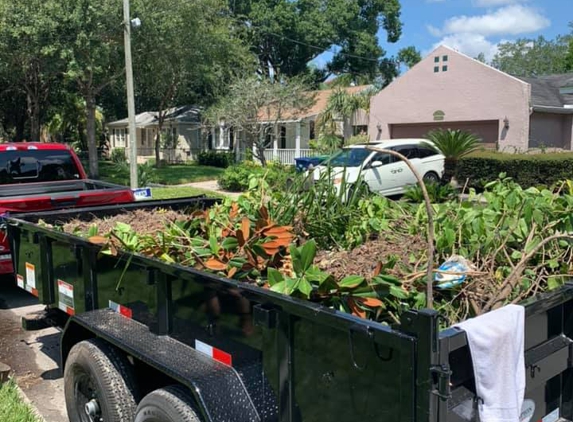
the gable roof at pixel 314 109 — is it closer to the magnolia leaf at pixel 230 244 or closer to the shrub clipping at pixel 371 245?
the shrub clipping at pixel 371 245

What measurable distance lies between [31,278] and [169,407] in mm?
2723

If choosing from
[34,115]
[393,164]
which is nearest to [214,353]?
[393,164]

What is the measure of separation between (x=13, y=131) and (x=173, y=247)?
3491cm

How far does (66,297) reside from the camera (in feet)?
13.6

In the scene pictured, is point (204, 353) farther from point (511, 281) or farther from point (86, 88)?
point (86, 88)

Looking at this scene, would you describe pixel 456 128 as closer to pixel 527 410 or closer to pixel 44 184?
pixel 44 184

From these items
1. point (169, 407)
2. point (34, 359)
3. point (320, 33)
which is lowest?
point (34, 359)

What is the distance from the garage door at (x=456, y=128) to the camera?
77.1 feet

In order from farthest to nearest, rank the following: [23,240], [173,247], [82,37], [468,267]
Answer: [82,37], [23,240], [173,247], [468,267]

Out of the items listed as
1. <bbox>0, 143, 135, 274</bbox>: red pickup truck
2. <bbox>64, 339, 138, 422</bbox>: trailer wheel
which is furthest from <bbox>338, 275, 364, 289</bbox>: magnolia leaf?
<bbox>0, 143, 135, 274</bbox>: red pickup truck

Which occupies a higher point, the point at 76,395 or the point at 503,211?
the point at 503,211

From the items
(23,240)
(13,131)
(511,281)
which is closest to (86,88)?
(13,131)

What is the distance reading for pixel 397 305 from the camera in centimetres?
247

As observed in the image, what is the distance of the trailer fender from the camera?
2346 mm
